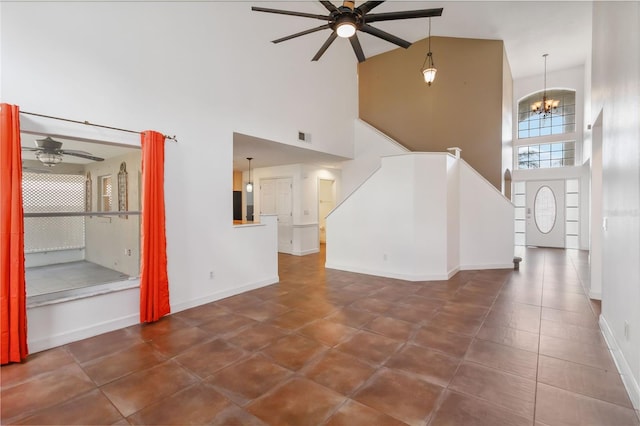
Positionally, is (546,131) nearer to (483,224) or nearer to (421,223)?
(483,224)

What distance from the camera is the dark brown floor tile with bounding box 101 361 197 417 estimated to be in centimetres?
210

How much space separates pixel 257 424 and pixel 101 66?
380cm

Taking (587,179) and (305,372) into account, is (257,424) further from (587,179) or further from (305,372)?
(587,179)

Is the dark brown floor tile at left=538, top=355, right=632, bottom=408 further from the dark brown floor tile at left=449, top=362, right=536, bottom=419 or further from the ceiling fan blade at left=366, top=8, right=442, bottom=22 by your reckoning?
the ceiling fan blade at left=366, top=8, right=442, bottom=22

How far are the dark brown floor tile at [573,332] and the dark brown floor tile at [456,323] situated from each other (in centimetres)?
68

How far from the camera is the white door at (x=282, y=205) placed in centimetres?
849

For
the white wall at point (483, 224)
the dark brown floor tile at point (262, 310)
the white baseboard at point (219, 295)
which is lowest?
the dark brown floor tile at point (262, 310)

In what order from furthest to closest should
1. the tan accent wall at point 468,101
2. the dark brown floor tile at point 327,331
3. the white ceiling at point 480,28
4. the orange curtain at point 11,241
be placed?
the tan accent wall at point 468,101, the white ceiling at point 480,28, the dark brown floor tile at point 327,331, the orange curtain at point 11,241

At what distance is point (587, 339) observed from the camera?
302cm

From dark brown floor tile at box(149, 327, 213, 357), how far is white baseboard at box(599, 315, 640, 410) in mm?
3552

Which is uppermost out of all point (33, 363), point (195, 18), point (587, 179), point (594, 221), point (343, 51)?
point (343, 51)

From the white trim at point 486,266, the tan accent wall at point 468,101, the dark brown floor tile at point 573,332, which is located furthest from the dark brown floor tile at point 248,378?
the tan accent wall at point 468,101

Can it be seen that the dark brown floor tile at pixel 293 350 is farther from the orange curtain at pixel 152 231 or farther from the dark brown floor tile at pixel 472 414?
the orange curtain at pixel 152 231

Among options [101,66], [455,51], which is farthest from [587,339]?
[455,51]
